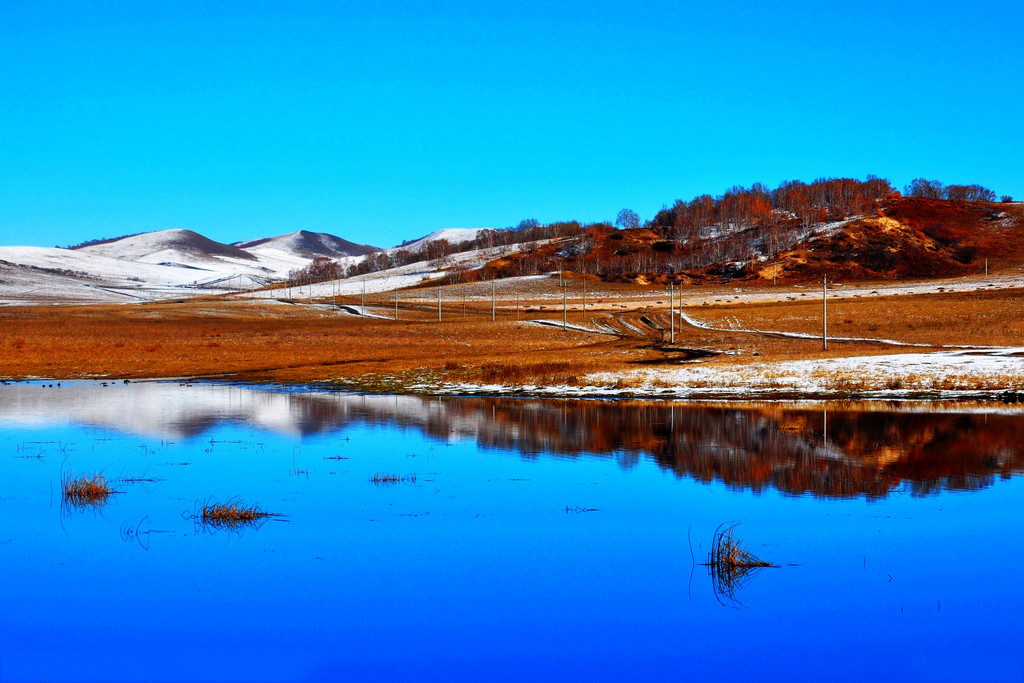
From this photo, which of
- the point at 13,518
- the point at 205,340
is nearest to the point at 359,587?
the point at 13,518

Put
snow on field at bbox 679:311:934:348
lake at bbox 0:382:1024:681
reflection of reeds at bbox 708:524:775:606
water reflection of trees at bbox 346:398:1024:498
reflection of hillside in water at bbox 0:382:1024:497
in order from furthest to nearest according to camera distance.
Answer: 1. snow on field at bbox 679:311:934:348
2. reflection of hillside in water at bbox 0:382:1024:497
3. water reflection of trees at bbox 346:398:1024:498
4. reflection of reeds at bbox 708:524:775:606
5. lake at bbox 0:382:1024:681

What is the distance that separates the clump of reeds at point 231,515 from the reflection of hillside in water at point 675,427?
30.5 ft

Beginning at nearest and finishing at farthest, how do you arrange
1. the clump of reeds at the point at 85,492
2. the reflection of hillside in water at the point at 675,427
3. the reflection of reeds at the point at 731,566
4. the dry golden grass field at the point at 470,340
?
the reflection of reeds at the point at 731,566
the clump of reeds at the point at 85,492
the reflection of hillside in water at the point at 675,427
the dry golden grass field at the point at 470,340

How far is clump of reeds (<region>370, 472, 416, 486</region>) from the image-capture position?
20141mm

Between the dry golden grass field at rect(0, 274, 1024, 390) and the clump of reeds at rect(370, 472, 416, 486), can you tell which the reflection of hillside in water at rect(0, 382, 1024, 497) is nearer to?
the clump of reeds at rect(370, 472, 416, 486)

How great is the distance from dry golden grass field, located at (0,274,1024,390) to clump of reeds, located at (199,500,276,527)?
30.0 metres

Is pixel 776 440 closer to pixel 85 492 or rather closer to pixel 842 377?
pixel 85 492

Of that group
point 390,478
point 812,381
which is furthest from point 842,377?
point 390,478

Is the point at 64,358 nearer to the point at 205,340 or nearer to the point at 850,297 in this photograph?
the point at 205,340

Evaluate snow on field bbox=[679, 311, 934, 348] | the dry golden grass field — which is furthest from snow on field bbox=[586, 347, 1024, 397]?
snow on field bbox=[679, 311, 934, 348]

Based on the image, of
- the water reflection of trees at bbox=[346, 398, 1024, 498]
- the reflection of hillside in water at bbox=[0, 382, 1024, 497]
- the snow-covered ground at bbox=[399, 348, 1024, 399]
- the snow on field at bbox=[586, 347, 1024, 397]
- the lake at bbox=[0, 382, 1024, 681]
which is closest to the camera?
the lake at bbox=[0, 382, 1024, 681]

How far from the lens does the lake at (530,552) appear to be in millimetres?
10453

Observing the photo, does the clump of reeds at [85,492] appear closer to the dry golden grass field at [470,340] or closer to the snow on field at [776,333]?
the dry golden grass field at [470,340]

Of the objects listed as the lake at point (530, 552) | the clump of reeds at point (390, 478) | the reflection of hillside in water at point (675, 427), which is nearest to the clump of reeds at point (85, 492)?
the lake at point (530, 552)
